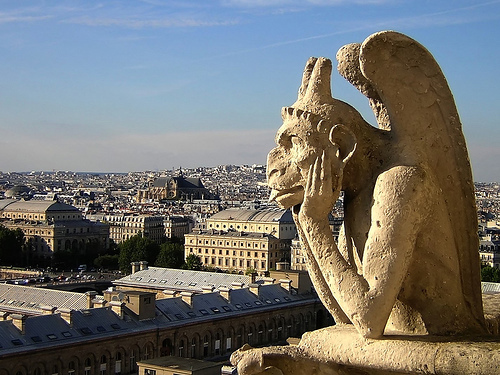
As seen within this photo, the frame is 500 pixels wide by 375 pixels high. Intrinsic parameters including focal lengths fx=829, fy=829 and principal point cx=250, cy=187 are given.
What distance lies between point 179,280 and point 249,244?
31356 millimetres

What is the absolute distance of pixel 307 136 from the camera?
490 centimetres

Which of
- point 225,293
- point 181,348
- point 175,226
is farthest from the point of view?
point 175,226

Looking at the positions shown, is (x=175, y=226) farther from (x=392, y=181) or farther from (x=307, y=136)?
(x=392, y=181)

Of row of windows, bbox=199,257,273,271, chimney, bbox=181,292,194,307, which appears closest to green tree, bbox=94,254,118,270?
row of windows, bbox=199,257,273,271

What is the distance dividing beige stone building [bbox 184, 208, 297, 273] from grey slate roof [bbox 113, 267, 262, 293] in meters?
28.0

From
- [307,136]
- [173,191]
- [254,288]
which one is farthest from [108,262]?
[173,191]

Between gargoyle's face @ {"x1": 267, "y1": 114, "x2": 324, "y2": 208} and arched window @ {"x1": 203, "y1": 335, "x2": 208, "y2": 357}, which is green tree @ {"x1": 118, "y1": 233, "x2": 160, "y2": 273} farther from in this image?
gargoyle's face @ {"x1": 267, "y1": 114, "x2": 324, "y2": 208}

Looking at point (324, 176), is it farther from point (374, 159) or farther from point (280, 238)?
point (280, 238)

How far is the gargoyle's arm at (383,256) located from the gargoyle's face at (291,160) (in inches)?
17.8

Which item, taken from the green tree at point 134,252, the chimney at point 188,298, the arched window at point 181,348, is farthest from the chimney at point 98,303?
the green tree at point 134,252

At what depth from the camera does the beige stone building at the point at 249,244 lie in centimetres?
7850

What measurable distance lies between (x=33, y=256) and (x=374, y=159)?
86384 mm

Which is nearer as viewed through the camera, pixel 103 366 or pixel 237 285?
pixel 103 366

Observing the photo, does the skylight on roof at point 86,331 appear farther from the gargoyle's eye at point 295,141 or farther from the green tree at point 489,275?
the green tree at point 489,275
